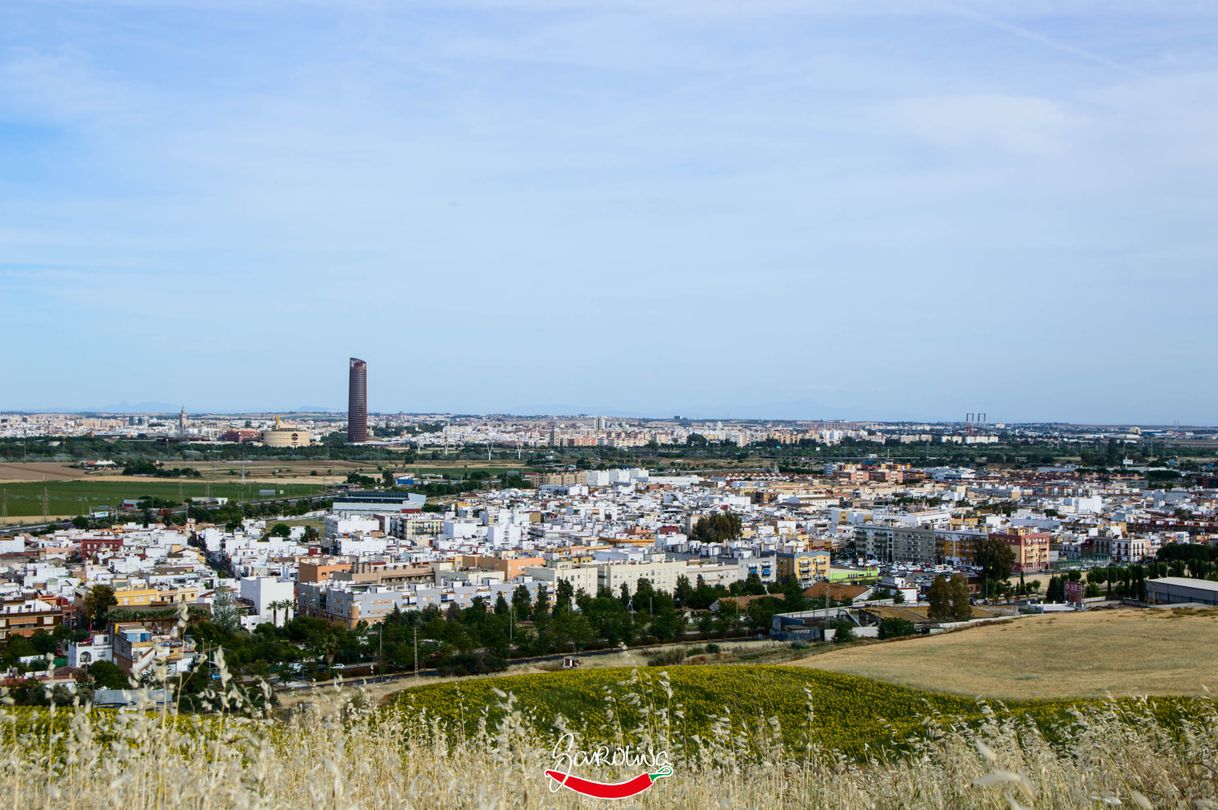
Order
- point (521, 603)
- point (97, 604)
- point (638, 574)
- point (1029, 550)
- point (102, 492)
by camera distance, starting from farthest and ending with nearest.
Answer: point (102, 492) < point (1029, 550) < point (638, 574) < point (521, 603) < point (97, 604)

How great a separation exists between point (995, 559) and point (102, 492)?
2314 cm

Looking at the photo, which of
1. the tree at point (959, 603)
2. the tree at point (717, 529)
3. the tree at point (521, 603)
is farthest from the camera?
the tree at point (717, 529)

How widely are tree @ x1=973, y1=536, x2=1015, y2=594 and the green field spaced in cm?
1843

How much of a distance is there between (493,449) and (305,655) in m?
46.5

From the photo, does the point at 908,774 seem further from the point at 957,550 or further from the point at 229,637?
the point at 957,550

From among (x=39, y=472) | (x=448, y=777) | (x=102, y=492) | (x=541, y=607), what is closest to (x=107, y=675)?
(x=541, y=607)

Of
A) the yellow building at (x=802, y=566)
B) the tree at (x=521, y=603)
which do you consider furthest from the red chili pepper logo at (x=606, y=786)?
the yellow building at (x=802, y=566)

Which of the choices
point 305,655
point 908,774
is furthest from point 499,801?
point 305,655

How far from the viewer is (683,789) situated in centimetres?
173

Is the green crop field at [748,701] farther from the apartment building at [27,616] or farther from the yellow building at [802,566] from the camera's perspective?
the yellow building at [802,566]

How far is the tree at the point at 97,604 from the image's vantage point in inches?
497

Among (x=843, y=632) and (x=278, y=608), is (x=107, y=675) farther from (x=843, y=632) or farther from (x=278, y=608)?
(x=843, y=632)

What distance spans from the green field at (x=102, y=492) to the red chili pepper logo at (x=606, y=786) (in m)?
26.0

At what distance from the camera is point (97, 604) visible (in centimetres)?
1307
